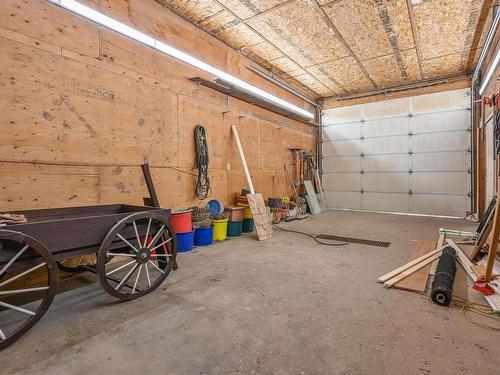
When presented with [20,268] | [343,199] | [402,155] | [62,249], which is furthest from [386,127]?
[20,268]

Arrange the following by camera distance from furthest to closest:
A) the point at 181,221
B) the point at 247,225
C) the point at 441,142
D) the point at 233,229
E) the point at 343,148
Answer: the point at 343,148 → the point at 441,142 → the point at 247,225 → the point at 233,229 → the point at 181,221

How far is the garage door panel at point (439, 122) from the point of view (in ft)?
21.7

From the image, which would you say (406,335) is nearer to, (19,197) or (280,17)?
(19,197)

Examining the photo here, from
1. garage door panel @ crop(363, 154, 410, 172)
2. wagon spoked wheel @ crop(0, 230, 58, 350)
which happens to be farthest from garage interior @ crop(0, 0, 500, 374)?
garage door panel @ crop(363, 154, 410, 172)

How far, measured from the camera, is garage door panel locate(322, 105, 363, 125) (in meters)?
8.09

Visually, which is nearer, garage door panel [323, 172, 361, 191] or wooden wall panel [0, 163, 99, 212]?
wooden wall panel [0, 163, 99, 212]

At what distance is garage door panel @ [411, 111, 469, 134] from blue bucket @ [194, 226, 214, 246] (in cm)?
638

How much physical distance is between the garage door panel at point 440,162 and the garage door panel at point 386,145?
381 millimetres

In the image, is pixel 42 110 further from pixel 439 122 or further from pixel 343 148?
pixel 439 122

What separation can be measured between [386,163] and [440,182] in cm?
138

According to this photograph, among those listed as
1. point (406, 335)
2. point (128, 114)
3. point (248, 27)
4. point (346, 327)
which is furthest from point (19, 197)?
point (248, 27)

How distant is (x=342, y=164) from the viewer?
27.5ft

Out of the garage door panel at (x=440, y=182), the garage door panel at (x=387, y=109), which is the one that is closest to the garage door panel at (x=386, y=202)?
the garage door panel at (x=440, y=182)

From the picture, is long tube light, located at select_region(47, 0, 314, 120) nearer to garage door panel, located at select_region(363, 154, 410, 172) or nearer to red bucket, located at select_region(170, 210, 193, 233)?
red bucket, located at select_region(170, 210, 193, 233)
